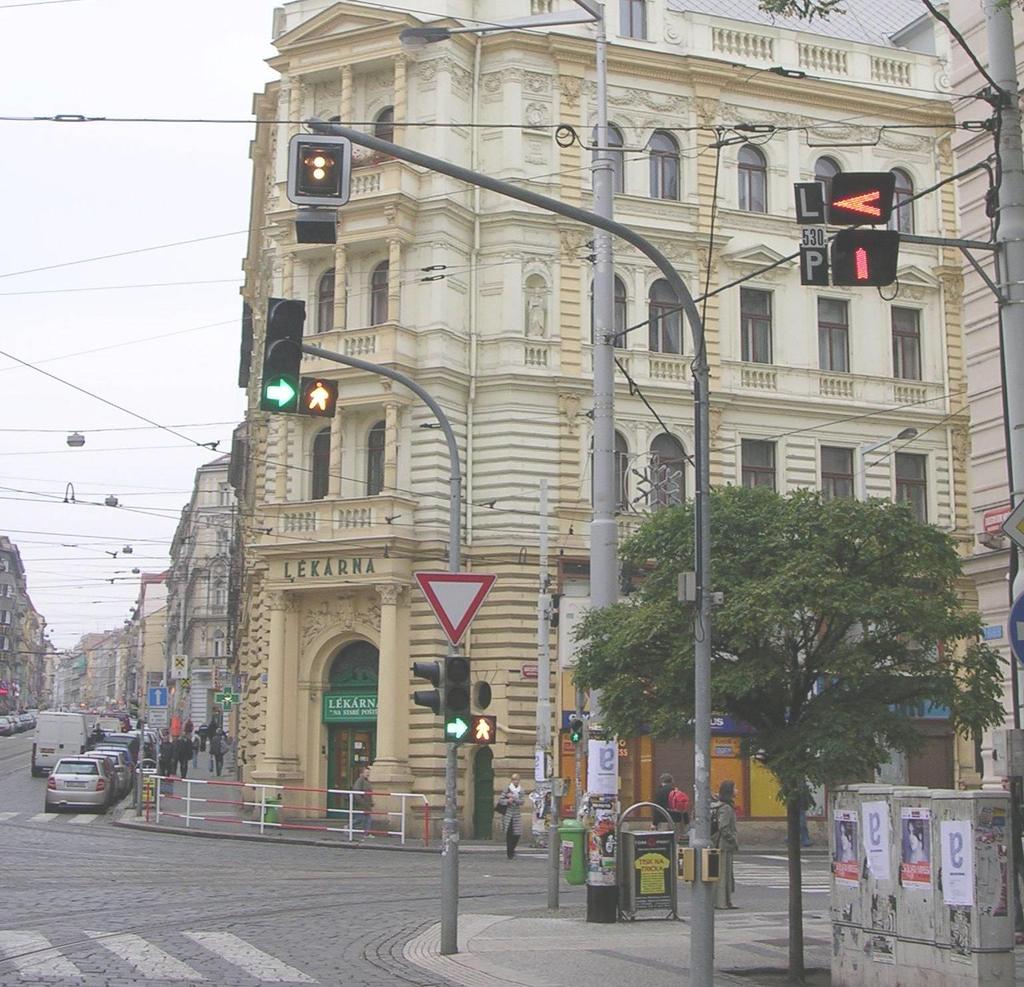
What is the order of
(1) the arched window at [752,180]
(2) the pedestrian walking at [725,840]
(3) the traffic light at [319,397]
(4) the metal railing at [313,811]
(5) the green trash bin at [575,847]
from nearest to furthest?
1. (3) the traffic light at [319,397]
2. (2) the pedestrian walking at [725,840]
3. (5) the green trash bin at [575,847]
4. (4) the metal railing at [313,811]
5. (1) the arched window at [752,180]

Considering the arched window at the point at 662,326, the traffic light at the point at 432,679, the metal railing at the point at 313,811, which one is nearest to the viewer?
the traffic light at the point at 432,679

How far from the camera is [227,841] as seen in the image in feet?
105

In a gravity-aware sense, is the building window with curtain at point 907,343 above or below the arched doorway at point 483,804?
above

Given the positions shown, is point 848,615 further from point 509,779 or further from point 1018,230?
point 509,779

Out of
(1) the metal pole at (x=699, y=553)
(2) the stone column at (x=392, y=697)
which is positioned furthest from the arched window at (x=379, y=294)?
(1) the metal pole at (x=699, y=553)

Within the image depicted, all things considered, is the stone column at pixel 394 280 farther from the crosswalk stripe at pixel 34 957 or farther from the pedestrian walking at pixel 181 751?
the pedestrian walking at pixel 181 751

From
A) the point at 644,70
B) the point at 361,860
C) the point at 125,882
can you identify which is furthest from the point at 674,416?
the point at 125,882

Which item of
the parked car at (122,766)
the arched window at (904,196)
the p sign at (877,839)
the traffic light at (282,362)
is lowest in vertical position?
the p sign at (877,839)

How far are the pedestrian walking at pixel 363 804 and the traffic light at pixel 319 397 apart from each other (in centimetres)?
1640

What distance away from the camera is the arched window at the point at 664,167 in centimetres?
3794

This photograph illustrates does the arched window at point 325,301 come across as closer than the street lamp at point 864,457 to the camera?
No

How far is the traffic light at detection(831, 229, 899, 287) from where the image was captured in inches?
512

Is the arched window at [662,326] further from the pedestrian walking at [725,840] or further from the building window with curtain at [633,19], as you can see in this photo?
the pedestrian walking at [725,840]

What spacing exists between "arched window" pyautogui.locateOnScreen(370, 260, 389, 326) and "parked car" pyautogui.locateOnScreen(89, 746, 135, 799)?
15.5 meters
